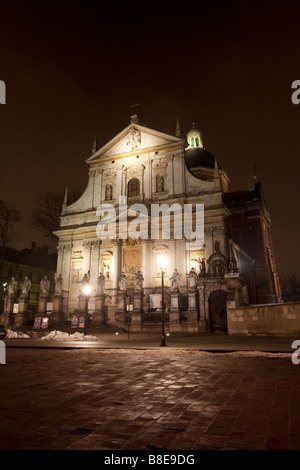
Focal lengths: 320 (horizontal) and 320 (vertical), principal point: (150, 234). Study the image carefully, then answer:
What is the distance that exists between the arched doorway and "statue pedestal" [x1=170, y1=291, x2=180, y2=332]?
228 centimetres

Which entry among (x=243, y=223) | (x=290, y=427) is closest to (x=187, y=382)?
(x=290, y=427)

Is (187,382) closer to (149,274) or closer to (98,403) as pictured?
(98,403)

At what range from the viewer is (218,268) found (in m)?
23.7

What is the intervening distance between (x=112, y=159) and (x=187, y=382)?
109 feet

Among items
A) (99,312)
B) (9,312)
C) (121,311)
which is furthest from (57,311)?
(121,311)

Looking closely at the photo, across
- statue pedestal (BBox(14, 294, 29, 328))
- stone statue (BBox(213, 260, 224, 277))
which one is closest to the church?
stone statue (BBox(213, 260, 224, 277))

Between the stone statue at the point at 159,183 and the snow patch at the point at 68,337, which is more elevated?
the stone statue at the point at 159,183

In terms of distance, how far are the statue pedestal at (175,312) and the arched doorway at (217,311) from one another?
89.7 inches

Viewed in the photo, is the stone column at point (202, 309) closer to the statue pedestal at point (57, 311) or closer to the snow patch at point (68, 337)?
the snow patch at point (68, 337)

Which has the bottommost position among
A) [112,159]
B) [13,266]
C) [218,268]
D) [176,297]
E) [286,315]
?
[286,315]

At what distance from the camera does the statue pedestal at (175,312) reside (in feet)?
74.1

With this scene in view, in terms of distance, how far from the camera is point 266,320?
17.3 metres

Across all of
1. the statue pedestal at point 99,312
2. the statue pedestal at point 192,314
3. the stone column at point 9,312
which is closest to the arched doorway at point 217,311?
the statue pedestal at point 192,314

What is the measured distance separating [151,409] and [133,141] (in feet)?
113
